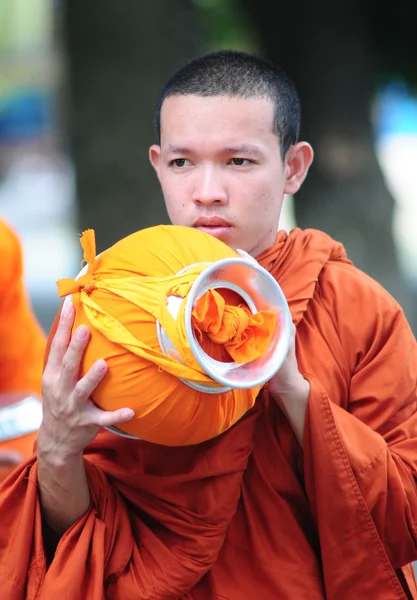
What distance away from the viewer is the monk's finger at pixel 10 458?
10.3 ft

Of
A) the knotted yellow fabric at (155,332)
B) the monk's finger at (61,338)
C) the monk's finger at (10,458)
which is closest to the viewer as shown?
the knotted yellow fabric at (155,332)

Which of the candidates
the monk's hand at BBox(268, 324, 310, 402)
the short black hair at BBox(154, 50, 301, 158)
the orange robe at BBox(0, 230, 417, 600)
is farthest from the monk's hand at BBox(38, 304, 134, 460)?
the short black hair at BBox(154, 50, 301, 158)

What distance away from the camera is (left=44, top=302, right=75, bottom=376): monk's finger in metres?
2.08

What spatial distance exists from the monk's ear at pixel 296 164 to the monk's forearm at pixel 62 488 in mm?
934

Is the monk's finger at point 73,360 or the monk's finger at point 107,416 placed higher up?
the monk's finger at point 73,360

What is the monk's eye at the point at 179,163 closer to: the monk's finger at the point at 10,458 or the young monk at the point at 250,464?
the young monk at the point at 250,464

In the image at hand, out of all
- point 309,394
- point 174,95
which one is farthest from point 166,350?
point 174,95

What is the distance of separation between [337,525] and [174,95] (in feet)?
3.64

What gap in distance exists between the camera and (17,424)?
320 cm

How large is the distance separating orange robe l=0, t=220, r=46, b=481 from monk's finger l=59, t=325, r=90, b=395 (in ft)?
3.87

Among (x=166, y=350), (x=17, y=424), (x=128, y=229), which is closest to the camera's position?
Answer: (x=166, y=350)

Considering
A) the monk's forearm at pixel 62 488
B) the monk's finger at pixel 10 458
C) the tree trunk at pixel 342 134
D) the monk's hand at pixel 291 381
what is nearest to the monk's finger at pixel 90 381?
the monk's forearm at pixel 62 488

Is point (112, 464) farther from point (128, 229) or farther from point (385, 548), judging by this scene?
point (128, 229)

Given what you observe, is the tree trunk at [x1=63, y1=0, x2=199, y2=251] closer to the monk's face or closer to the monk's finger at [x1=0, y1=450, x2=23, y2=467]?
the monk's finger at [x1=0, y1=450, x2=23, y2=467]
